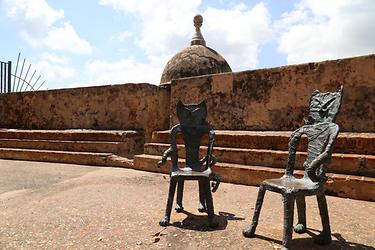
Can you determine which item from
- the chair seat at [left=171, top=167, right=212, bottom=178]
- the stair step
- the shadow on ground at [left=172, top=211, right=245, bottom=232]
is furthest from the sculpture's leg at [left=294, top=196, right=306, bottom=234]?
the stair step

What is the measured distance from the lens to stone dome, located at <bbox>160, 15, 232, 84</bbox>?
919 centimetres

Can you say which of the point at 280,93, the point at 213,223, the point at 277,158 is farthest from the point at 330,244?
the point at 280,93

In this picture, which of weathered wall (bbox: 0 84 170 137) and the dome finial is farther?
the dome finial

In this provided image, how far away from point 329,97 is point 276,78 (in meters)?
2.87

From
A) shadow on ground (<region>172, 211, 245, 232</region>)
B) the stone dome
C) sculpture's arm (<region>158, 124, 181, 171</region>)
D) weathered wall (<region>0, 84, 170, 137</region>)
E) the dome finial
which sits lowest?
shadow on ground (<region>172, 211, 245, 232</region>)

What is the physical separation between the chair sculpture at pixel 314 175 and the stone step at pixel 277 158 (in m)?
1.59

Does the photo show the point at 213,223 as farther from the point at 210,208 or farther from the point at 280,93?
the point at 280,93

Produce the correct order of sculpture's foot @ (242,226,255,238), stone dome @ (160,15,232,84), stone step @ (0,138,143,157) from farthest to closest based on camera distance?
stone dome @ (160,15,232,84), stone step @ (0,138,143,157), sculpture's foot @ (242,226,255,238)

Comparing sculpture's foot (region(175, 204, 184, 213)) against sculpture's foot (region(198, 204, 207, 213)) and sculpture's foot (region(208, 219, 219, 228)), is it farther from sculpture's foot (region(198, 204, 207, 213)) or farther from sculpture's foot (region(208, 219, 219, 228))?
sculpture's foot (region(208, 219, 219, 228))

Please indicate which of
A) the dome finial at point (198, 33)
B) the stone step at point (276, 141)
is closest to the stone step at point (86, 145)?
the stone step at point (276, 141)

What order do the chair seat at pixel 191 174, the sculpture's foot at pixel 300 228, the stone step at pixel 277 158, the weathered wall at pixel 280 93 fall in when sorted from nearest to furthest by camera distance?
the sculpture's foot at pixel 300 228
the chair seat at pixel 191 174
the stone step at pixel 277 158
the weathered wall at pixel 280 93

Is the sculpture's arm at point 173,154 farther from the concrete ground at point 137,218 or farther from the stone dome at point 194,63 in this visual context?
the stone dome at point 194,63

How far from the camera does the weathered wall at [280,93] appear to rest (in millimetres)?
4570

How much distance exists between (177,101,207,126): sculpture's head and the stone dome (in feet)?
19.6
